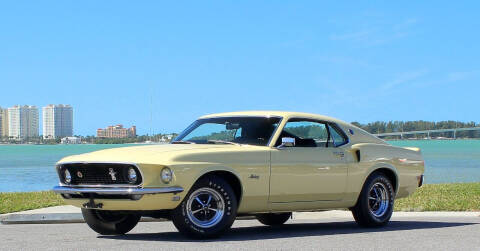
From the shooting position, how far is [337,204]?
11.3 m

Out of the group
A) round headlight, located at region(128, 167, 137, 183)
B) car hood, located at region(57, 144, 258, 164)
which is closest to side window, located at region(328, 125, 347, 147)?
car hood, located at region(57, 144, 258, 164)

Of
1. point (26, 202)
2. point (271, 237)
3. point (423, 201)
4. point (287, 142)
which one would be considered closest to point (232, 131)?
point (287, 142)

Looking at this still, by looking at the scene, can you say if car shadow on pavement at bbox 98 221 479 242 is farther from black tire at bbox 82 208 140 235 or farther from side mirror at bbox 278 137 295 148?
side mirror at bbox 278 137 295 148

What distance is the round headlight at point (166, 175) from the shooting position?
926cm

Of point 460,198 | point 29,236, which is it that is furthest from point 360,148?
point 460,198

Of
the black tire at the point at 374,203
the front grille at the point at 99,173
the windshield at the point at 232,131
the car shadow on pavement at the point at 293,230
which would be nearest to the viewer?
the front grille at the point at 99,173

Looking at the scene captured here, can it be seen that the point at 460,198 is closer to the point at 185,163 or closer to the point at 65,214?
the point at 65,214

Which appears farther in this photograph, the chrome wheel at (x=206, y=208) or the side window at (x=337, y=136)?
the side window at (x=337, y=136)

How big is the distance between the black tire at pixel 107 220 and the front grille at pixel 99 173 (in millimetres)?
614

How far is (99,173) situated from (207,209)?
4.30ft

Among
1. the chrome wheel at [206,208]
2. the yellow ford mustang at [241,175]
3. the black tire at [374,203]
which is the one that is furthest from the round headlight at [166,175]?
the black tire at [374,203]

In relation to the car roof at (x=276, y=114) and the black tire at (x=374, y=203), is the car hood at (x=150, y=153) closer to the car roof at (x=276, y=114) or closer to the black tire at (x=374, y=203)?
the car roof at (x=276, y=114)

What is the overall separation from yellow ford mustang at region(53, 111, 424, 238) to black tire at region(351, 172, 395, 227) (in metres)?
0.01

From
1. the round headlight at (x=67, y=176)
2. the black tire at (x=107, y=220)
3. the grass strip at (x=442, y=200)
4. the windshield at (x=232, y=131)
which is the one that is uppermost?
the windshield at (x=232, y=131)
